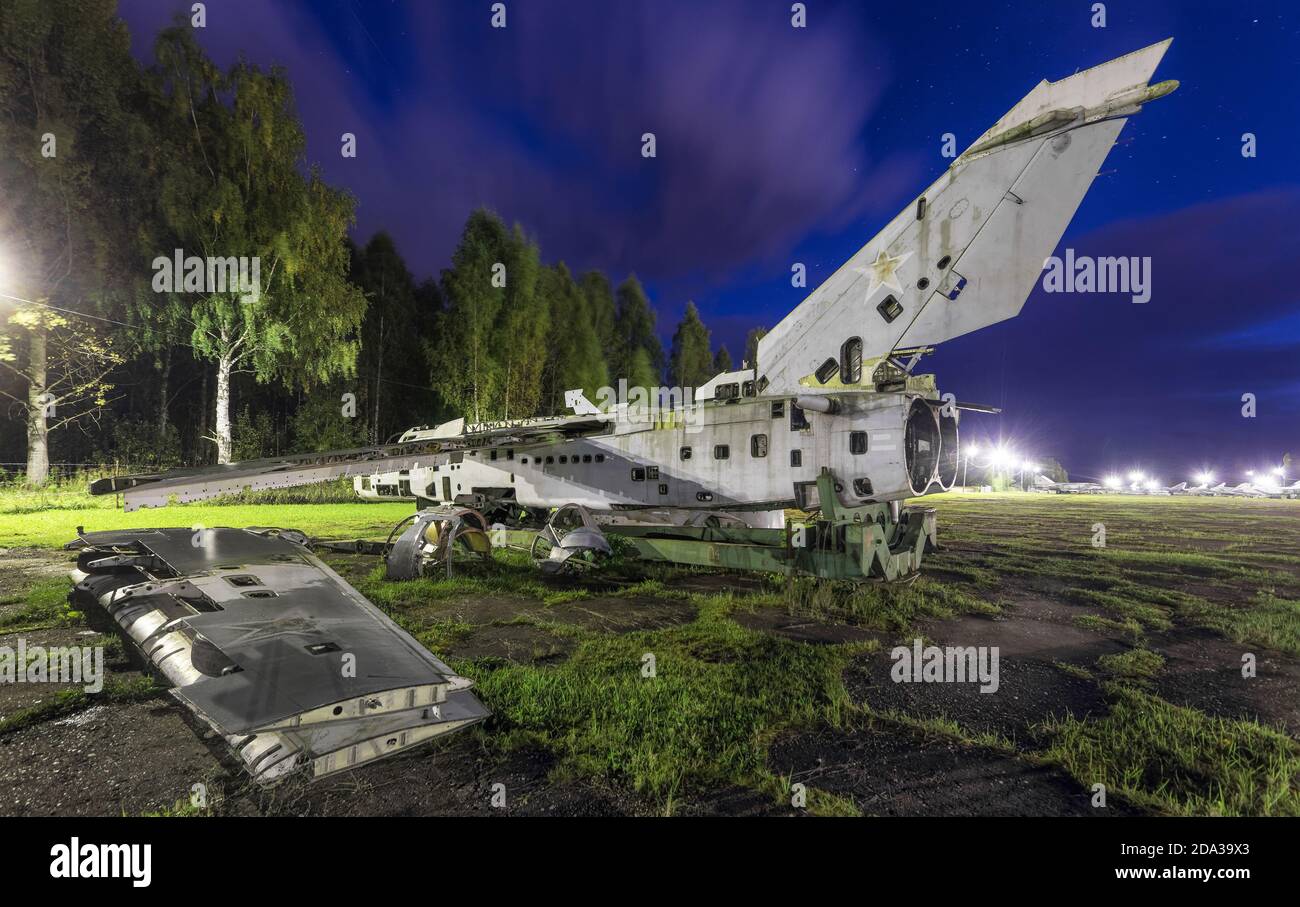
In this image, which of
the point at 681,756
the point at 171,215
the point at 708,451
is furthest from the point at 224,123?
the point at 681,756

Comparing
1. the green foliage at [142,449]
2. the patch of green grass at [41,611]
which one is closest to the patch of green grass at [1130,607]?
the patch of green grass at [41,611]

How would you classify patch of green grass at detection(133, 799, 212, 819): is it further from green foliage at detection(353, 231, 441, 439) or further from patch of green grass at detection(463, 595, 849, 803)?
green foliage at detection(353, 231, 441, 439)

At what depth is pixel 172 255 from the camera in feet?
59.5

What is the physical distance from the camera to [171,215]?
17438 millimetres

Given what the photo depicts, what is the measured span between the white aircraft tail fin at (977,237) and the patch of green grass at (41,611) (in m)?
12.0

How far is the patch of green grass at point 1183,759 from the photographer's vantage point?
306 cm

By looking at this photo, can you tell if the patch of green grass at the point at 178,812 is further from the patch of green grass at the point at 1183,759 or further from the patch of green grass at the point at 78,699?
the patch of green grass at the point at 1183,759

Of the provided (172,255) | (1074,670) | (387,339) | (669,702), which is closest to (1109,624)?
(1074,670)

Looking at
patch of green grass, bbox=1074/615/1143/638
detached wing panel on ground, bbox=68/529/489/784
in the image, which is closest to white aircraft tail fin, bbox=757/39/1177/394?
patch of green grass, bbox=1074/615/1143/638

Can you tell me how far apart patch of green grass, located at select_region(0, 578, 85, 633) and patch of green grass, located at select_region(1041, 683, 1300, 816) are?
37.8 feet

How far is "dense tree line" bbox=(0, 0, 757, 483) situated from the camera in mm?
15578

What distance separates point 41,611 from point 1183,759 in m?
13.2

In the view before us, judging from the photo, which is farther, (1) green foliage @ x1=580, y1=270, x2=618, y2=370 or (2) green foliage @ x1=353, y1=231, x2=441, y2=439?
(1) green foliage @ x1=580, y1=270, x2=618, y2=370

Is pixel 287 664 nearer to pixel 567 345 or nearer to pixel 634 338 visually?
pixel 567 345
